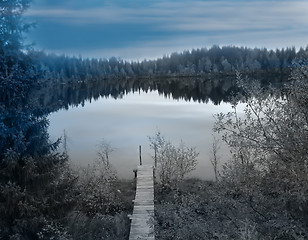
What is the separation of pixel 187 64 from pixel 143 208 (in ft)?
403

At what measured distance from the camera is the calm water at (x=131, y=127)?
40.1 meters

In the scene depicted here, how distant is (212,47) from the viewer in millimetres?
156875

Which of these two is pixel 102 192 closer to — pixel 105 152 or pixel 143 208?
pixel 143 208

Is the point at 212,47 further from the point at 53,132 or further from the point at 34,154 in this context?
the point at 34,154

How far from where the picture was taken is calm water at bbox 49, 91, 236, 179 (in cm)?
4012

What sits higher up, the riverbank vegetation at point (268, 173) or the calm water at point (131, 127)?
the riverbank vegetation at point (268, 173)

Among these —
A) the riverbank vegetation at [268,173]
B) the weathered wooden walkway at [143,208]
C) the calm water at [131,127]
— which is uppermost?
the riverbank vegetation at [268,173]

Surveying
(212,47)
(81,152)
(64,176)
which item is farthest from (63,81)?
(64,176)

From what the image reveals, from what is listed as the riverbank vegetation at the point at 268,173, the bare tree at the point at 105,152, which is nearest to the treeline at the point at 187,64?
the bare tree at the point at 105,152

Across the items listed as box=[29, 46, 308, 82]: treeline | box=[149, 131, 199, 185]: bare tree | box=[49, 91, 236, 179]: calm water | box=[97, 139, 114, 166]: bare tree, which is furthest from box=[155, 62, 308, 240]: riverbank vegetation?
box=[29, 46, 308, 82]: treeline

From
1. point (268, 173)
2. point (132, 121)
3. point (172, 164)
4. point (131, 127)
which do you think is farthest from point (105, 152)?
point (132, 121)

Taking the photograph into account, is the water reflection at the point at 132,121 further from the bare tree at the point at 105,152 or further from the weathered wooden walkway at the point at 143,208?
the weathered wooden walkway at the point at 143,208

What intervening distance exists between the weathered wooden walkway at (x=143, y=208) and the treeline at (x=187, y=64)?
83.4 m

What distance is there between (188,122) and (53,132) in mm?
18163
